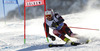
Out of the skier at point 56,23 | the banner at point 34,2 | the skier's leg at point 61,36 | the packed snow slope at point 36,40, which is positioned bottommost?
the packed snow slope at point 36,40

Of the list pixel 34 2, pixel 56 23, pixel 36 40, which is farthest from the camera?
pixel 36 40

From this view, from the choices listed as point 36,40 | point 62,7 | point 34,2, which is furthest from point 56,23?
point 62,7

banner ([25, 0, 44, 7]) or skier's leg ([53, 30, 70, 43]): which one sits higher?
banner ([25, 0, 44, 7])

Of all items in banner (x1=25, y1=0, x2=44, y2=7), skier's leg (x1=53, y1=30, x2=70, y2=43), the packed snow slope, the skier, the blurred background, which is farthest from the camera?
the blurred background

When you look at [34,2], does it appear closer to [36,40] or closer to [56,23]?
[56,23]

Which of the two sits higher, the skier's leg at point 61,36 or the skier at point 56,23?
the skier at point 56,23

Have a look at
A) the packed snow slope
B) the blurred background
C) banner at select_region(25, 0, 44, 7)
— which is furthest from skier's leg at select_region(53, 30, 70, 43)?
the blurred background

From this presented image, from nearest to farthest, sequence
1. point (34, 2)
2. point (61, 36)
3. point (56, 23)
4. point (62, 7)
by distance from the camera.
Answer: point (61, 36), point (56, 23), point (34, 2), point (62, 7)

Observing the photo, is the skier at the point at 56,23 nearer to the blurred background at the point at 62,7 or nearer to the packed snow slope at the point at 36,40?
the packed snow slope at the point at 36,40

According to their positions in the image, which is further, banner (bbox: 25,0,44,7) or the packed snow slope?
banner (bbox: 25,0,44,7)

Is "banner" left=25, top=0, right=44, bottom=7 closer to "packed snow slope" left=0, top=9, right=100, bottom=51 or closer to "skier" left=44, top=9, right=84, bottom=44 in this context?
"skier" left=44, top=9, right=84, bottom=44

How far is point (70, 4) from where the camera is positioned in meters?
31.2

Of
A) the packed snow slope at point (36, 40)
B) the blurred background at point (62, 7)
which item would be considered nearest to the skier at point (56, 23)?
the packed snow slope at point (36, 40)

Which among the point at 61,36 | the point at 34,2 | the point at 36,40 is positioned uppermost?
the point at 34,2
